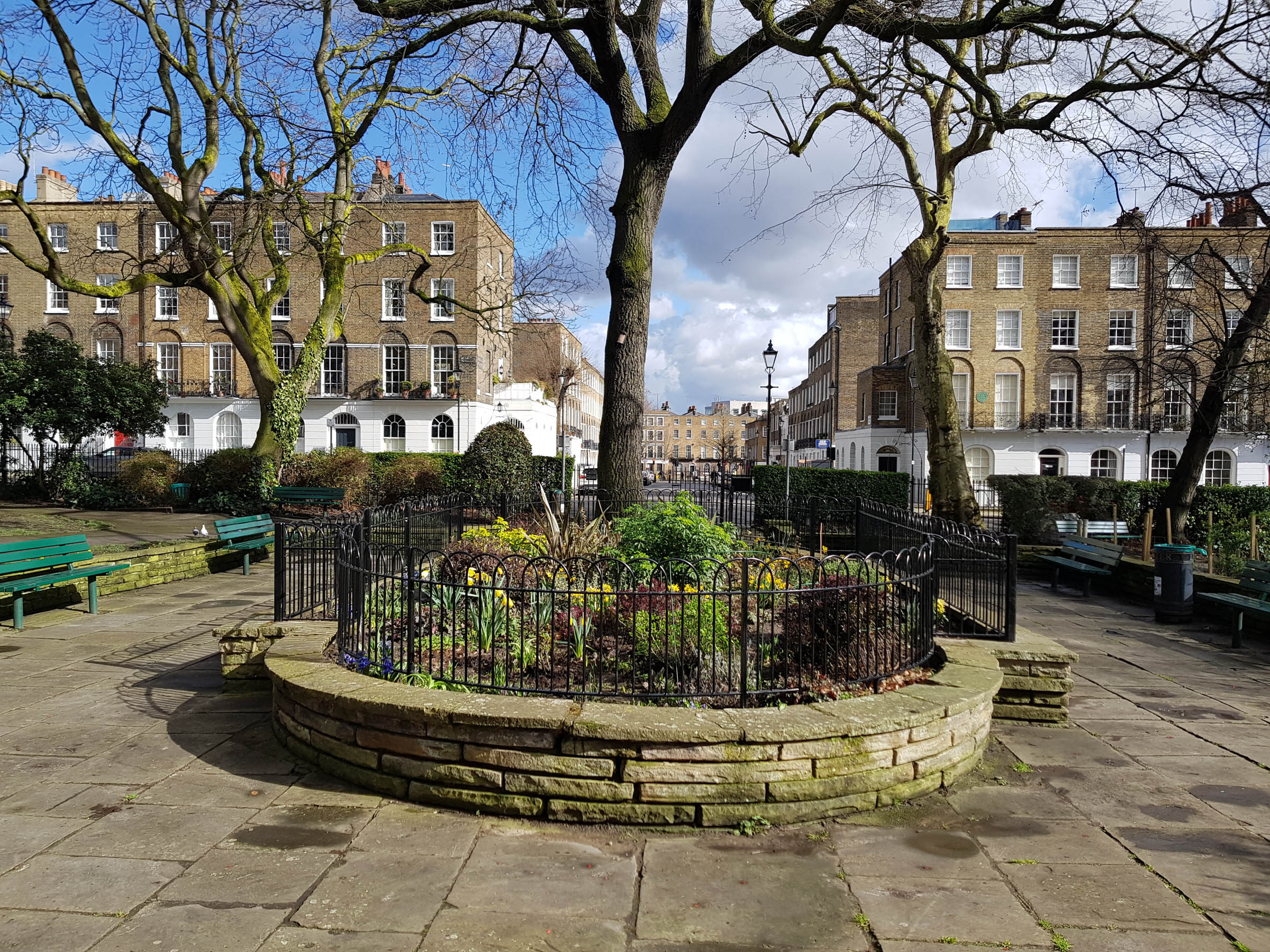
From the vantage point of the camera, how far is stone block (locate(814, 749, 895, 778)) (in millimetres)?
4109

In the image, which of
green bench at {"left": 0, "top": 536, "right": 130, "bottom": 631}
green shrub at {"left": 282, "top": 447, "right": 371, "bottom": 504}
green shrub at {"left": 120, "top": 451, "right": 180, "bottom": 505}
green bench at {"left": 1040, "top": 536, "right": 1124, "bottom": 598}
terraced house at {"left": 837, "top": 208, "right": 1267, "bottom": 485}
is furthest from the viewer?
terraced house at {"left": 837, "top": 208, "right": 1267, "bottom": 485}

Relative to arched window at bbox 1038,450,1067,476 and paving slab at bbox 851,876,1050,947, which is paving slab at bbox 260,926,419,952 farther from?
arched window at bbox 1038,450,1067,476

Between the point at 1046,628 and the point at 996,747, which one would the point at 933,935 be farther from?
the point at 1046,628

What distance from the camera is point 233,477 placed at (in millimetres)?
21828

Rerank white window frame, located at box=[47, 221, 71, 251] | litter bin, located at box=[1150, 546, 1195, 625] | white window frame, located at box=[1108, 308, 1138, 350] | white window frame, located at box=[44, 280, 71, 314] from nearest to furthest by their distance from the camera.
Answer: litter bin, located at box=[1150, 546, 1195, 625], white window frame, located at box=[1108, 308, 1138, 350], white window frame, located at box=[47, 221, 71, 251], white window frame, located at box=[44, 280, 71, 314]

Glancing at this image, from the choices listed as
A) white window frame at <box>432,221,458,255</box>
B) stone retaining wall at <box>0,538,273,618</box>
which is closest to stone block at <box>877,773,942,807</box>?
stone retaining wall at <box>0,538,273,618</box>

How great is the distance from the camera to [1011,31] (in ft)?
35.3

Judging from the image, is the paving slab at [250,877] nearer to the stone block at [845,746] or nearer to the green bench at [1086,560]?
the stone block at [845,746]

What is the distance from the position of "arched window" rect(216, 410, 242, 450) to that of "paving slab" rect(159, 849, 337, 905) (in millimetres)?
41566

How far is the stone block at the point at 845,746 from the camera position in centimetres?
406

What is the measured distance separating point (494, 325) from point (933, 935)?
39.8 meters

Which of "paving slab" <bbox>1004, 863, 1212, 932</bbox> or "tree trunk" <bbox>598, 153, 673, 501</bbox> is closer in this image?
"paving slab" <bbox>1004, 863, 1212, 932</bbox>

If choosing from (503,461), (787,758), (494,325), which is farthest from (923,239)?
(494,325)

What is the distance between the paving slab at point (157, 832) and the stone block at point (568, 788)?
1370mm
